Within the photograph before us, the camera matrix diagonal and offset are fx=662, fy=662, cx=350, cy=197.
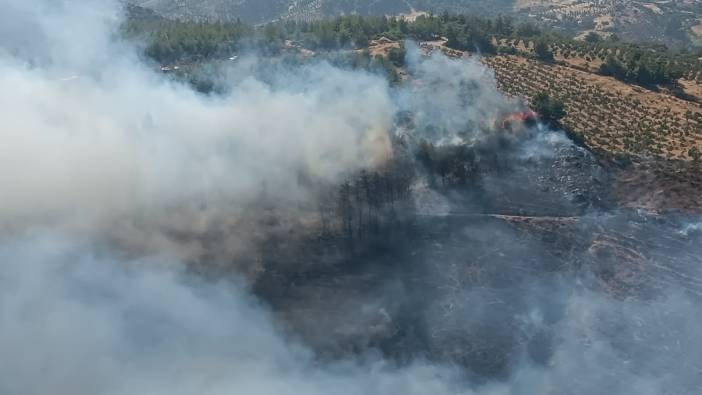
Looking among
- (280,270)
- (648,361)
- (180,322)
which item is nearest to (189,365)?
(180,322)

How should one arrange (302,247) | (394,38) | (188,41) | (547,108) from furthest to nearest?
(394,38), (188,41), (547,108), (302,247)

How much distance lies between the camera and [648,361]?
1726 inches

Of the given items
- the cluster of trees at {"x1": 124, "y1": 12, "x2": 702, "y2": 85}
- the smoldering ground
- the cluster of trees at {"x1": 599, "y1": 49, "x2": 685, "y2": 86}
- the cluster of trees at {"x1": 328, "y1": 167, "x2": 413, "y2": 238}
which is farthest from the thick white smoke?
the cluster of trees at {"x1": 599, "y1": 49, "x2": 685, "y2": 86}

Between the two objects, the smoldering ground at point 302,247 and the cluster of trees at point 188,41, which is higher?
the cluster of trees at point 188,41

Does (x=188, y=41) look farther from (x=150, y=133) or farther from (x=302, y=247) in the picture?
(x=302, y=247)

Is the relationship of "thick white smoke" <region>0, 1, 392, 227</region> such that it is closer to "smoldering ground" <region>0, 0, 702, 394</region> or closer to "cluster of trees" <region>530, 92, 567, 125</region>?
"smoldering ground" <region>0, 0, 702, 394</region>

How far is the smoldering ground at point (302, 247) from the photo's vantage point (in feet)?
145

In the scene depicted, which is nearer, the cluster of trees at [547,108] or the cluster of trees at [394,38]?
the cluster of trees at [547,108]

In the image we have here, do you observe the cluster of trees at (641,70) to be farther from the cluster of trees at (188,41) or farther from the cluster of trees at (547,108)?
the cluster of trees at (188,41)

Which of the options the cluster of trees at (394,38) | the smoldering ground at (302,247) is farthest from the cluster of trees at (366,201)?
the cluster of trees at (394,38)

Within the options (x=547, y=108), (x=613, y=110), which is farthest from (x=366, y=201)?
(x=613, y=110)

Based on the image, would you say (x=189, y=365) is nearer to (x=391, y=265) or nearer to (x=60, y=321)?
(x=60, y=321)

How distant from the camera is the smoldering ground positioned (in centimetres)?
4419

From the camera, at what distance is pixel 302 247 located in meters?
51.1
